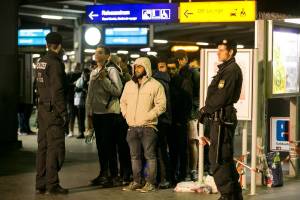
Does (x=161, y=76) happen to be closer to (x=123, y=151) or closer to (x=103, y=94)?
(x=103, y=94)

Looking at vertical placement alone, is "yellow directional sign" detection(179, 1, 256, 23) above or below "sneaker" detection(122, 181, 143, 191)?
above

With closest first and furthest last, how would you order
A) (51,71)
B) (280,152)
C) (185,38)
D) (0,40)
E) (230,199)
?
(230,199) → (51,71) → (280,152) → (0,40) → (185,38)

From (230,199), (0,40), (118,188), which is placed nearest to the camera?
(230,199)

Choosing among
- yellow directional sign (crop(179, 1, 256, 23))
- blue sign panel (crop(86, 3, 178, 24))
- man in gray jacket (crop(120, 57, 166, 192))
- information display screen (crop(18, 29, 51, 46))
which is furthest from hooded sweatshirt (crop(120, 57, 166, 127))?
information display screen (crop(18, 29, 51, 46))

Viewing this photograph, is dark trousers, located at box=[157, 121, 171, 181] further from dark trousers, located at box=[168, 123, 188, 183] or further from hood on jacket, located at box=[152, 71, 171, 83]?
hood on jacket, located at box=[152, 71, 171, 83]

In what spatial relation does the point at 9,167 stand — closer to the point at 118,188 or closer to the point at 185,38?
the point at 118,188

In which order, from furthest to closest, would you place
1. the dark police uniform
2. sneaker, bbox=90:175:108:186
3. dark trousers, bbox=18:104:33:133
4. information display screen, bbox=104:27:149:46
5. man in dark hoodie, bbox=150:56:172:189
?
information display screen, bbox=104:27:149:46
dark trousers, bbox=18:104:33:133
sneaker, bbox=90:175:108:186
man in dark hoodie, bbox=150:56:172:189
the dark police uniform

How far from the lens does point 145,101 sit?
8984 mm

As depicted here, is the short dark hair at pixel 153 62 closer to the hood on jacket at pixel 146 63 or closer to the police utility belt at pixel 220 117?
the hood on jacket at pixel 146 63

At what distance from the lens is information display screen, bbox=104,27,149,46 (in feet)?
60.8

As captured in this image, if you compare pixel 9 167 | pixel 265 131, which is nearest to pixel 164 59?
pixel 265 131

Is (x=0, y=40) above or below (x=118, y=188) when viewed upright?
above

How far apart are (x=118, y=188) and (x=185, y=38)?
22.7 meters

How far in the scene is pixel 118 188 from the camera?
947 centimetres
